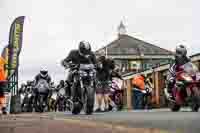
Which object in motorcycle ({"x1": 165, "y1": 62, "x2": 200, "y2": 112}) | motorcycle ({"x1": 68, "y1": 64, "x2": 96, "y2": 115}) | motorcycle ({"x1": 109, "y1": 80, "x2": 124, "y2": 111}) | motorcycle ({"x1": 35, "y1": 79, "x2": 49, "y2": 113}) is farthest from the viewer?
motorcycle ({"x1": 35, "y1": 79, "x2": 49, "y2": 113})

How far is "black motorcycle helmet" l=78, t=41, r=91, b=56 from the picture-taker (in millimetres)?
10094

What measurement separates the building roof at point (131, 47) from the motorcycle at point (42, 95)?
181 feet

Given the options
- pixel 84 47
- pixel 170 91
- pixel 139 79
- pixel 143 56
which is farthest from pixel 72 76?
pixel 143 56

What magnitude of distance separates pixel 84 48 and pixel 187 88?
7.02 ft

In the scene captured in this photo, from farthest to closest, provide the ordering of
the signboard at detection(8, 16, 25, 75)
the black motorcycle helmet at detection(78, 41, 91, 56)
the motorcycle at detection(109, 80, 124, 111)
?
the signboard at detection(8, 16, 25, 75) < the motorcycle at detection(109, 80, 124, 111) < the black motorcycle helmet at detection(78, 41, 91, 56)

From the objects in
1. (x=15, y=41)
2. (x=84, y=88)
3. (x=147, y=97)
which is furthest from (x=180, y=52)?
(x=15, y=41)

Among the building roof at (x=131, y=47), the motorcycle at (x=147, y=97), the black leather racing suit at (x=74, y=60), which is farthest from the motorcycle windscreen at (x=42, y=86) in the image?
the building roof at (x=131, y=47)

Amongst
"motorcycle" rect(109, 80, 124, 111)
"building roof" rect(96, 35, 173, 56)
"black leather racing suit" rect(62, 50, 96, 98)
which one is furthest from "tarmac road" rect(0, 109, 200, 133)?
"building roof" rect(96, 35, 173, 56)

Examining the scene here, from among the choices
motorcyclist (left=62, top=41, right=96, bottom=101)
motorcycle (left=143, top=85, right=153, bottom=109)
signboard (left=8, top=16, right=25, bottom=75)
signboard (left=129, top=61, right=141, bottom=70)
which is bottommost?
motorcycle (left=143, top=85, right=153, bottom=109)

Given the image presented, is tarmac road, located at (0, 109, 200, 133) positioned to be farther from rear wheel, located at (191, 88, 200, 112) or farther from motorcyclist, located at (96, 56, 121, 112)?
motorcyclist, located at (96, 56, 121, 112)

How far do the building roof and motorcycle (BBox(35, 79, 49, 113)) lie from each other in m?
55.1

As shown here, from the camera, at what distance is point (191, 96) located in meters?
10.2

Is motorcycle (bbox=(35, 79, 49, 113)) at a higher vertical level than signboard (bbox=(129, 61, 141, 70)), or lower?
lower

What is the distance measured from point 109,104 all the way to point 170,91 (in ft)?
13.9
